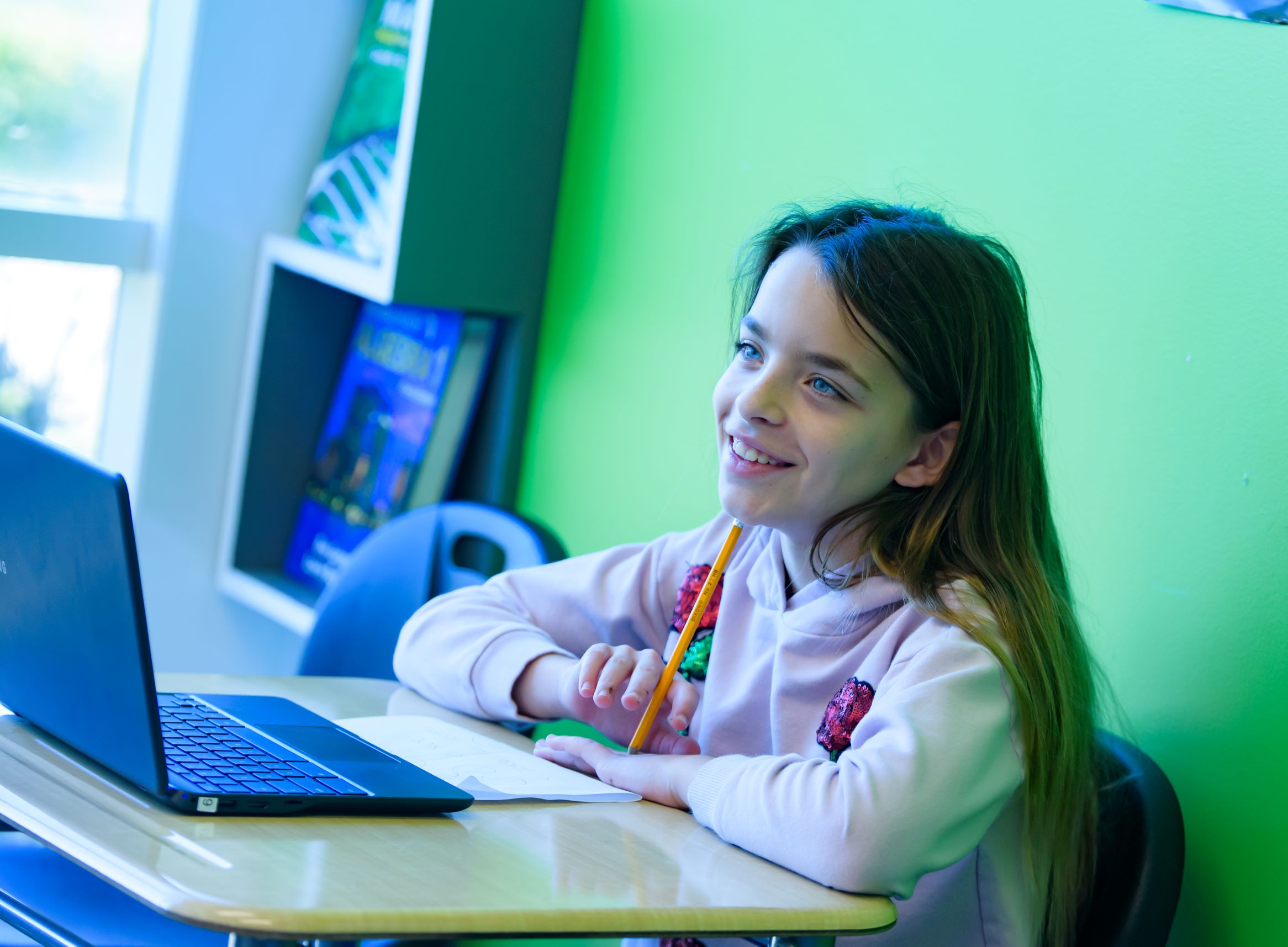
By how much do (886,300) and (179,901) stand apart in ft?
2.41

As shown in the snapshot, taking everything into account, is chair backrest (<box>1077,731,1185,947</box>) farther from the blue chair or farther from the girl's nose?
the blue chair

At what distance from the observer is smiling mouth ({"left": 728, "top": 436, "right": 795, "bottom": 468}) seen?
1203 mm

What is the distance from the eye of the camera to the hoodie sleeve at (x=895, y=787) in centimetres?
94

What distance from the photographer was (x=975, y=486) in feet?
3.92

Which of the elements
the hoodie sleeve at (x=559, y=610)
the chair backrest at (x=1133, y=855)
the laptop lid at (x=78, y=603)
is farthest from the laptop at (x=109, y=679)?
the chair backrest at (x=1133, y=855)

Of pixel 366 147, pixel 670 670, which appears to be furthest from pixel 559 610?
pixel 366 147

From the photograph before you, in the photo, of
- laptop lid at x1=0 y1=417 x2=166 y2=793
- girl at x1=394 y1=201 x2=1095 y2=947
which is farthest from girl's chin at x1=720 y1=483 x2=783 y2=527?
laptop lid at x1=0 y1=417 x2=166 y2=793

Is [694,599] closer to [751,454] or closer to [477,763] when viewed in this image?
[751,454]

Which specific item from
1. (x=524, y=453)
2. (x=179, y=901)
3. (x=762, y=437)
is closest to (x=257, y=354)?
(x=524, y=453)

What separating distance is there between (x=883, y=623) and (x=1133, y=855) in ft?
0.91

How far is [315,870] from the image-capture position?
2.64 feet

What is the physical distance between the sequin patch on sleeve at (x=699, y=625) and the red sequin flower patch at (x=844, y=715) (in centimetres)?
A: 22

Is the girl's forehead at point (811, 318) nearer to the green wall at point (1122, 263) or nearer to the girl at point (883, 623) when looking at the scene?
the girl at point (883, 623)

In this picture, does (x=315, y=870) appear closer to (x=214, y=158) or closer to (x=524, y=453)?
(x=524, y=453)
